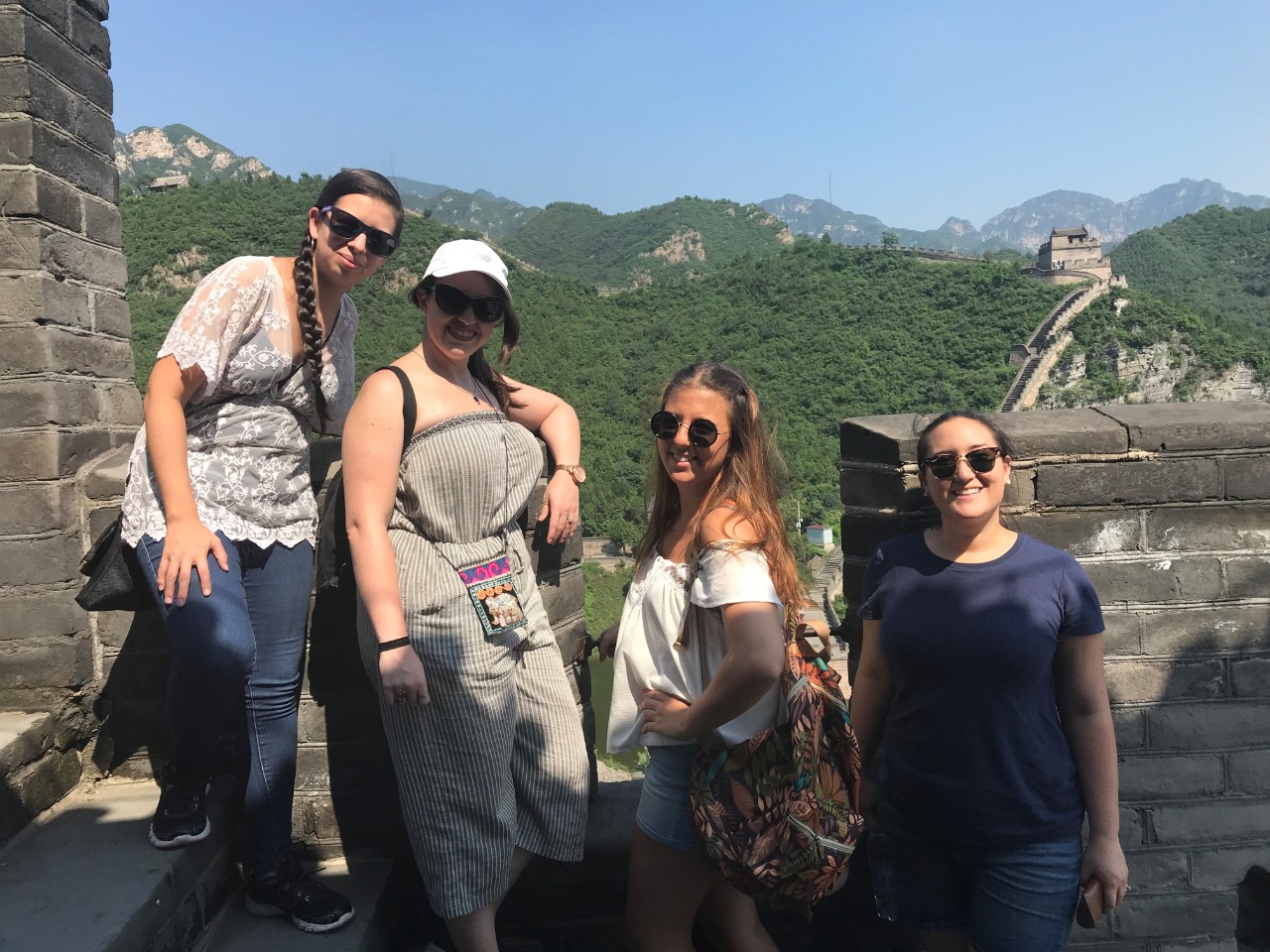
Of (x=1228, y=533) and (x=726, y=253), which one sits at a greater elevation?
(x=726, y=253)

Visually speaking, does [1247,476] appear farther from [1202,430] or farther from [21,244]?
[21,244]

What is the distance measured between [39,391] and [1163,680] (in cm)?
303

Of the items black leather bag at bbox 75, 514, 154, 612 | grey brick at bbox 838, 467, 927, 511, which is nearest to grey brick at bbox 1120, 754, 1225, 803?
grey brick at bbox 838, 467, 927, 511

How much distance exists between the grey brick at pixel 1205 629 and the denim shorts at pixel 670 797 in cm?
130

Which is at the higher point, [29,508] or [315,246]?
[315,246]

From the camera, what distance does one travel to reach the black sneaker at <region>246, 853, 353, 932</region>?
2.07 meters

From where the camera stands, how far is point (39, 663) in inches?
94.2

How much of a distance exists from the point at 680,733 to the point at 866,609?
0.50 metres

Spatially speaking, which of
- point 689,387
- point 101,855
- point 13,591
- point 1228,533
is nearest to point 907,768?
point 689,387

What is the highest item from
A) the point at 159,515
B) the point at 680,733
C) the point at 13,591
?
the point at 159,515

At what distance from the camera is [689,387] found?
1830mm

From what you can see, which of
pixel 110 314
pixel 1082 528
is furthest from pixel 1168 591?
pixel 110 314

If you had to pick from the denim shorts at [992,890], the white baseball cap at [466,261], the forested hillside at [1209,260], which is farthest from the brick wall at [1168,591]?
the forested hillside at [1209,260]

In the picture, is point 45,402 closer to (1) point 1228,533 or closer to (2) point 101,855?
(2) point 101,855
